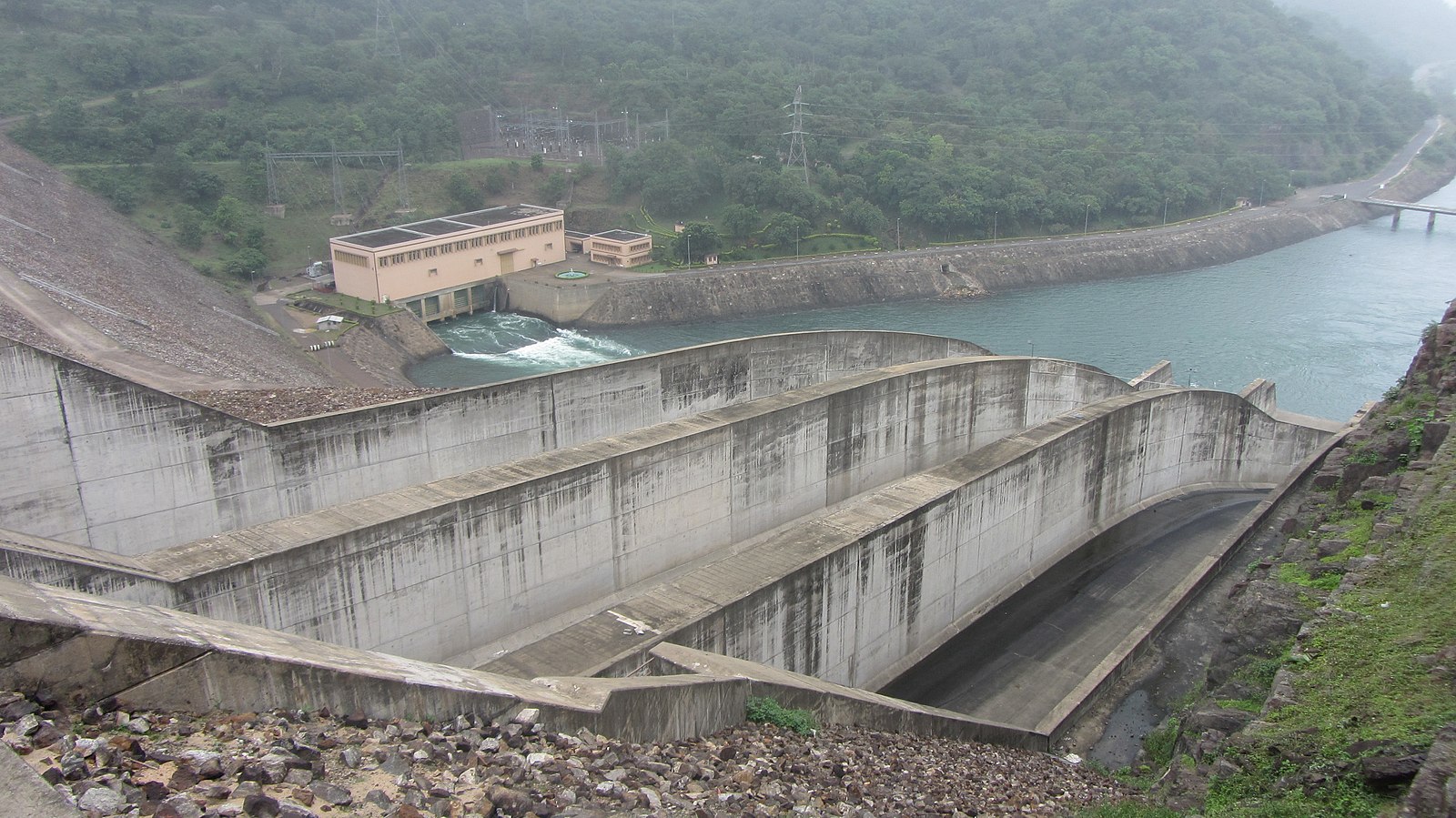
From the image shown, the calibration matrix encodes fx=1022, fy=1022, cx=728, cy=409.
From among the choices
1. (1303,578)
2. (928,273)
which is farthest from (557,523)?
(928,273)

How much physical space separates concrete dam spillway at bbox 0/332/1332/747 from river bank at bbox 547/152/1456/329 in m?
24.9

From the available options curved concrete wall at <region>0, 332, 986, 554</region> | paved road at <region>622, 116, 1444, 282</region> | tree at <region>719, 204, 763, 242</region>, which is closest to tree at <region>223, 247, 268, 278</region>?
paved road at <region>622, 116, 1444, 282</region>

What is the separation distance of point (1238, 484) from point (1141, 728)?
13428mm

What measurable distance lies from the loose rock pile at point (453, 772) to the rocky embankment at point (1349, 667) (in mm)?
2128

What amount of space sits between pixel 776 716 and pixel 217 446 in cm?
1061

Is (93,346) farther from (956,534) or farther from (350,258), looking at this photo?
(350,258)

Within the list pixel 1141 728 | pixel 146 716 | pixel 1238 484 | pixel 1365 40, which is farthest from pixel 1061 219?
pixel 1365 40

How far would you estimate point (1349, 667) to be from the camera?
9.80 meters

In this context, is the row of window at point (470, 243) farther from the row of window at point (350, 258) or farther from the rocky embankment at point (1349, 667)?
the rocky embankment at point (1349, 667)

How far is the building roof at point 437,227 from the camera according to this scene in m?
45.4

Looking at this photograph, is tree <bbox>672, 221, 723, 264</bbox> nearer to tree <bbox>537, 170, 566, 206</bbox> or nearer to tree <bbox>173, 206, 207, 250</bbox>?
tree <bbox>537, 170, 566, 206</bbox>

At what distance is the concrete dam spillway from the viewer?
898cm

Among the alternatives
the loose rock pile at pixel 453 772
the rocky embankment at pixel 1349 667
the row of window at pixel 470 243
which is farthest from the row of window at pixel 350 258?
the rocky embankment at pixel 1349 667

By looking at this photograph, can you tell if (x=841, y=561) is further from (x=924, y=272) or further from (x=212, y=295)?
(x=924, y=272)
